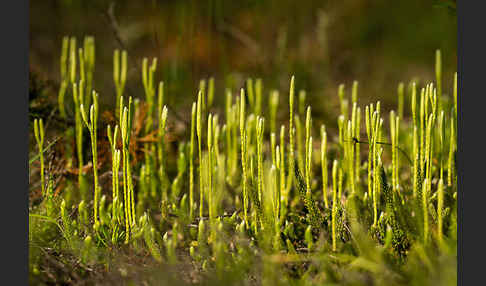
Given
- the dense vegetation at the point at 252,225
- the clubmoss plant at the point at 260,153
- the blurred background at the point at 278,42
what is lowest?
the dense vegetation at the point at 252,225

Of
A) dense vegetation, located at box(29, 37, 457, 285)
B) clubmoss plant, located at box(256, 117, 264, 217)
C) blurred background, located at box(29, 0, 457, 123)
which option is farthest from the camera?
blurred background, located at box(29, 0, 457, 123)

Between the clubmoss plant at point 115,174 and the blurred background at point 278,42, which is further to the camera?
the blurred background at point 278,42

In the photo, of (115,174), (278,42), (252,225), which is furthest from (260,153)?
(278,42)

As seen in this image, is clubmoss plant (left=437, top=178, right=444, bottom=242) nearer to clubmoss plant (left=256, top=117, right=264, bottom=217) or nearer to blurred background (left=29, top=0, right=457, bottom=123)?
clubmoss plant (left=256, top=117, right=264, bottom=217)

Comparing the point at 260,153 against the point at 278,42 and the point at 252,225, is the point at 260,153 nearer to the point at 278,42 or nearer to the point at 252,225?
the point at 252,225

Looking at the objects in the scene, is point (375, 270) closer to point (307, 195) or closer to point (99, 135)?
point (307, 195)

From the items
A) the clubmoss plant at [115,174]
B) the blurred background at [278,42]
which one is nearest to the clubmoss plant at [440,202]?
the clubmoss plant at [115,174]

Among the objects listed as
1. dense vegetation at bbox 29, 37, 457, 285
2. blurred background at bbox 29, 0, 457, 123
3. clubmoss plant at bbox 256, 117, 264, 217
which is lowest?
dense vegetation at bbox 29, 37, 457, 285

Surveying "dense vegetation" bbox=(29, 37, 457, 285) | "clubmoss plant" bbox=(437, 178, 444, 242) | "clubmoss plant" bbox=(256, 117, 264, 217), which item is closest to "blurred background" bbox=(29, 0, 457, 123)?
"dense vegetation" bbox=(29, 37, 457, 285)

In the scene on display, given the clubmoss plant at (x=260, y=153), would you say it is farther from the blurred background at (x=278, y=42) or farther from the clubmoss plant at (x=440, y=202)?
the blurred background at (x=278, y=42)
